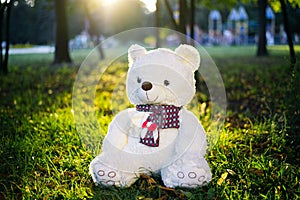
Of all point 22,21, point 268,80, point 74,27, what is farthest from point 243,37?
point 268,80

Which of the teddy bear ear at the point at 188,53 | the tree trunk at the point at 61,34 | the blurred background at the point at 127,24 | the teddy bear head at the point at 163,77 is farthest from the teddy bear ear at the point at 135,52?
the blurred background at the point at 127,24

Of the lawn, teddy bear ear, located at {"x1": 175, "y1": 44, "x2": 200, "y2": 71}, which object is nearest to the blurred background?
the lawn

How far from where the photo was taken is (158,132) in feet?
9.21

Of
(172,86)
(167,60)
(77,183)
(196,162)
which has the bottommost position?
(77,183)

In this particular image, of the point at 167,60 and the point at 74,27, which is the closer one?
the point at 167,60

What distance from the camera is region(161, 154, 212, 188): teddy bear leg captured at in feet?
8.70

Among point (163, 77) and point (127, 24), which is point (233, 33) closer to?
point (127, 24)

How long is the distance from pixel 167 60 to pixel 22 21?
115ft

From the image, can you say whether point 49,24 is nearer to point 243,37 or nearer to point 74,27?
point 74,27

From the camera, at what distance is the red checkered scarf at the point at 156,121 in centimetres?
279

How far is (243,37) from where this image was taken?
153 ft

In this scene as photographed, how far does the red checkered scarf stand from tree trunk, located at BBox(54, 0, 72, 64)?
10909mm

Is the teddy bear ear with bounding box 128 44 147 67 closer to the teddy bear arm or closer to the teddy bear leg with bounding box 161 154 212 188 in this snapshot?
the teddy bear arm

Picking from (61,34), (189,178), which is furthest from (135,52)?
(61,34)
